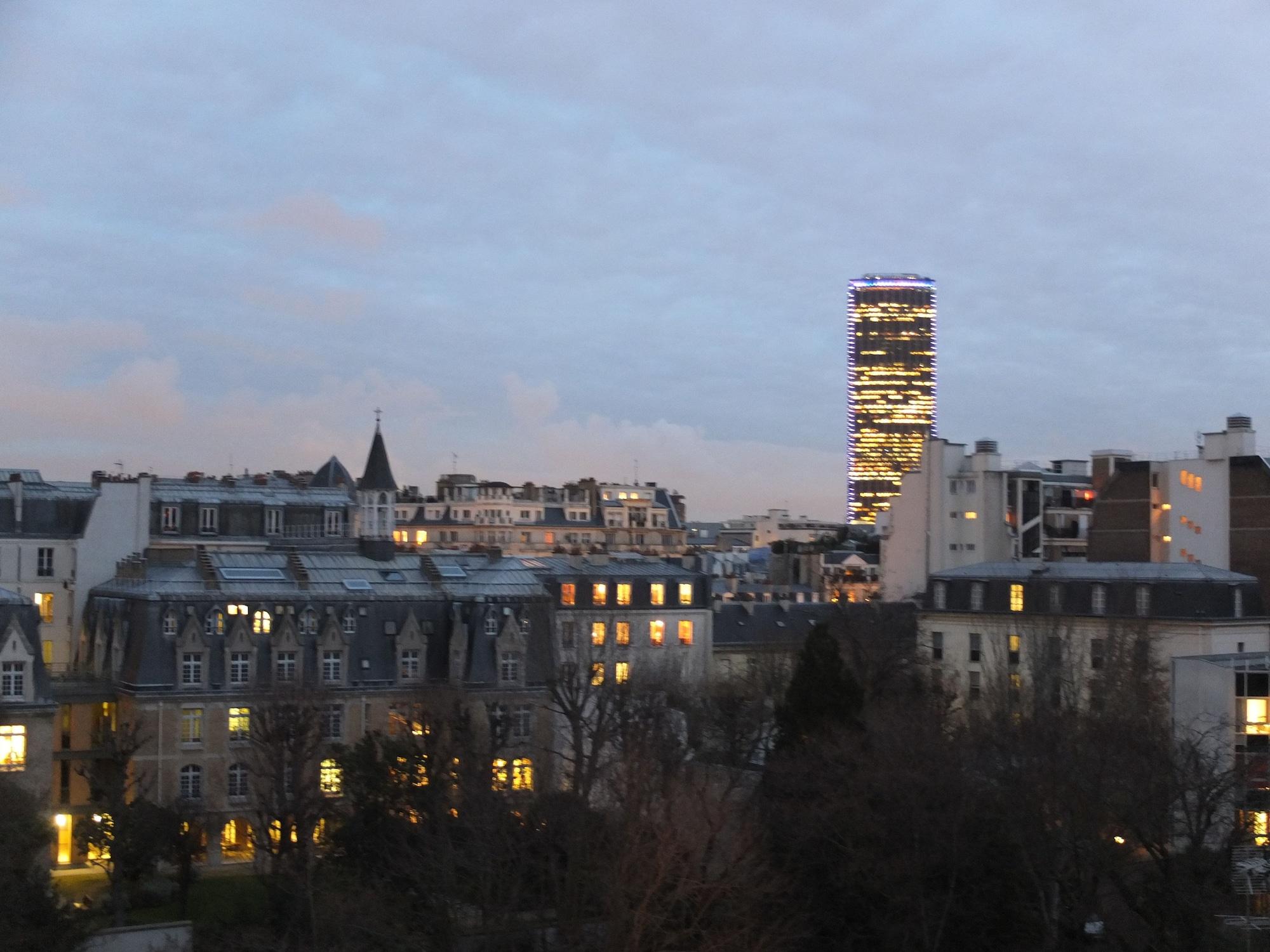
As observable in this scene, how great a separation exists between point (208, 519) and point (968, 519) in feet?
155

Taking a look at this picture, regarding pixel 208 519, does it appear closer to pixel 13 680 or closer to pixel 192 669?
pixel 192 669

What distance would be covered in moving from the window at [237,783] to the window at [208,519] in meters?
27.7

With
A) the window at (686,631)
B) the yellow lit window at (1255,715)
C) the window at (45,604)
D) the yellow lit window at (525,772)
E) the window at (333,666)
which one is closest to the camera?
the yellow lit window at (1255,715)

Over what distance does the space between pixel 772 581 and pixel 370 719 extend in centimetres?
8102

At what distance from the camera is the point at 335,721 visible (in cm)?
6234

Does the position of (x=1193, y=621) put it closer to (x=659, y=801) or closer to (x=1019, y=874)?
(x=1019, y=874)

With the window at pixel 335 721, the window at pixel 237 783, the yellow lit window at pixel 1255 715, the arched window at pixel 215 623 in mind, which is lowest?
the window at pixel 237 783

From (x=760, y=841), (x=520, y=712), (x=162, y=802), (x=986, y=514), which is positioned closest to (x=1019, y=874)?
(x=760, y=841)

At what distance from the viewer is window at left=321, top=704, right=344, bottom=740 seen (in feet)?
201

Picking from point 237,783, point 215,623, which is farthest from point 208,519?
point 237,783

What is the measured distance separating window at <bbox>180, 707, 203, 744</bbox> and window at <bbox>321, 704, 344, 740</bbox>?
→ 4.56 meters

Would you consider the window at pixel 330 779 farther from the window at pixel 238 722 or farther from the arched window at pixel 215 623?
the arched window at pixel 215 623

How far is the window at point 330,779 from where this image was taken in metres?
56.2

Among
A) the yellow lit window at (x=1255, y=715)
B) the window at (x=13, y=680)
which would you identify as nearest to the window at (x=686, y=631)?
the yellow lit window at (x=1255, y=715)
